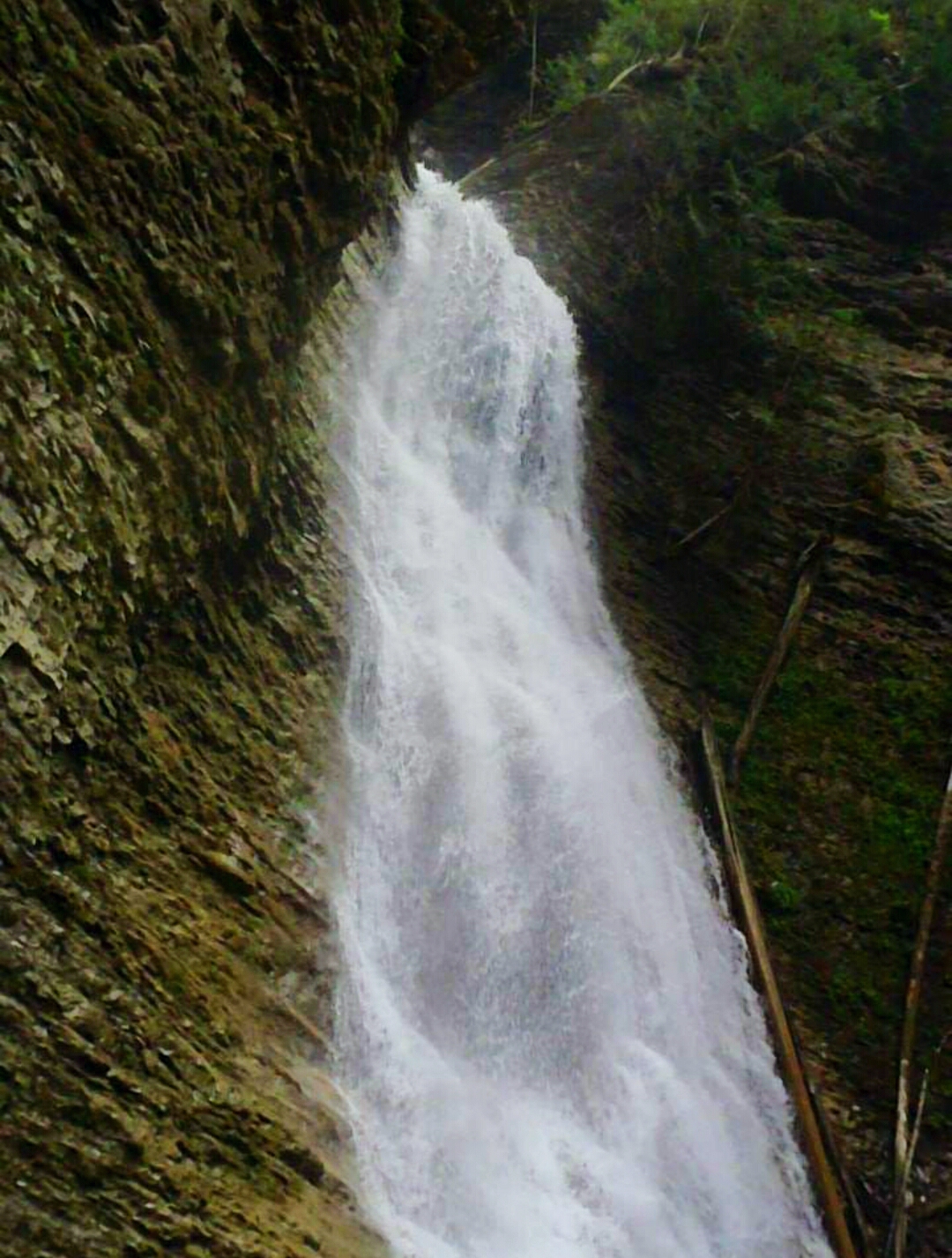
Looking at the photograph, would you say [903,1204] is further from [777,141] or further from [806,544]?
[777,141]

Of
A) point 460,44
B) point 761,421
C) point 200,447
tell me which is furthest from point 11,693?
point 761,421

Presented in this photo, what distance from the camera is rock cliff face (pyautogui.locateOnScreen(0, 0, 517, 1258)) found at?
3547 millimetres

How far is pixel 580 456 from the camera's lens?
1152 cm

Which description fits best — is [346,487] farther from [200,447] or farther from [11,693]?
[11,693]

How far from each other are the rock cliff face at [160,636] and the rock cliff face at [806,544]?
4752mm

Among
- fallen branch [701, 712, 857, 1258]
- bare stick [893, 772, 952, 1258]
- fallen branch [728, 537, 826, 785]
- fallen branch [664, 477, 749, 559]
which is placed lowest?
bare stick [893, 772, 952, 1258]

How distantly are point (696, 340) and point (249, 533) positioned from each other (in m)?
7.69

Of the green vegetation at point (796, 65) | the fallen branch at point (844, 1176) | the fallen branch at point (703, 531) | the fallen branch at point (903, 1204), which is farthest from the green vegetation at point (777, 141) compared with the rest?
the fallen branch at point (903, 1204)

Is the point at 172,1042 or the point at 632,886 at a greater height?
the point at 172,1042

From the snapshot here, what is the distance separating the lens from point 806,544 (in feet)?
35.0

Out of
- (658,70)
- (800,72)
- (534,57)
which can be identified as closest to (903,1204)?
(800,72)

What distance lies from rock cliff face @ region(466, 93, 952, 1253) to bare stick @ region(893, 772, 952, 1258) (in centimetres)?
9

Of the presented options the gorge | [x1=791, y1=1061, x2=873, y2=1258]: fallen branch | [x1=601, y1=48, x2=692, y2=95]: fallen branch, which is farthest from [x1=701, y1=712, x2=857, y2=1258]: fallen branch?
[x1=601, y1=48, x2=692, y2=95]: fallen branch

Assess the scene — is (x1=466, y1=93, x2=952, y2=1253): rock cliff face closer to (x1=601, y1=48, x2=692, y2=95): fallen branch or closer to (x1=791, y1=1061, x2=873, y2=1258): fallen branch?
(x1=791, y1=1061, x2=873, y2=1258): fallen branch
